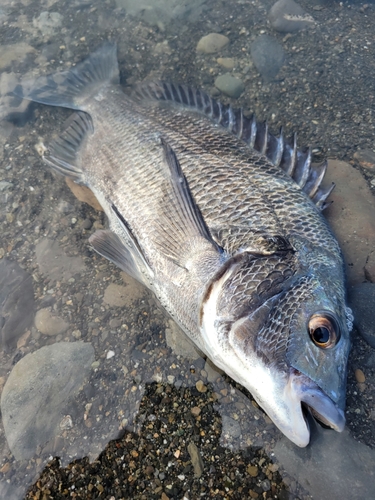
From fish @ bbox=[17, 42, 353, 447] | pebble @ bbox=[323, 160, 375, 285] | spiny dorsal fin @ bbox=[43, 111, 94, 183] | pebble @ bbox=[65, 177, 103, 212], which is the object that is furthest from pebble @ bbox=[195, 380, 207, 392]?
spiny dorsal fin @ bbox=[43, 111, 94, 183]

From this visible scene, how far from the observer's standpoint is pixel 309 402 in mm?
1737

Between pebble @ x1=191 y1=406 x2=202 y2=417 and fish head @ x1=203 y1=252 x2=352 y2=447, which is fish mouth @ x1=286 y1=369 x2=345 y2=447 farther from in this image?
pebble @ x1=191 y1=406 x2=202 y2=417

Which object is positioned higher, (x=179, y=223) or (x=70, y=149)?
(x=70, y=149)

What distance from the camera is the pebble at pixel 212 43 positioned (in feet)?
14.9

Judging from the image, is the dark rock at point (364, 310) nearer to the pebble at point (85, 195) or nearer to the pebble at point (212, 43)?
the pebble at point (85, 195)

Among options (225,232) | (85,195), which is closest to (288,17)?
(85,195)

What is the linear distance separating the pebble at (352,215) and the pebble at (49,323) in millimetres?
2137

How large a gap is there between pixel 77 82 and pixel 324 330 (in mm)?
3506

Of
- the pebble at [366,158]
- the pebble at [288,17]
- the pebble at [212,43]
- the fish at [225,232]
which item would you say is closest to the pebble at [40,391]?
the fish at [225,232]

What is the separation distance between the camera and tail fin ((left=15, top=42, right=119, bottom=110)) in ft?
12.8

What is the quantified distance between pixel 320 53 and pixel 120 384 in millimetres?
4084

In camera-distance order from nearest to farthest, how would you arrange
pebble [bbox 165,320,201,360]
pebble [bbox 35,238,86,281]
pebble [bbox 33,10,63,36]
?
pebble [bbox 165,320,201,360]
pebble [bbox 35,238,86,281]
pebble [bbox 33,10,63,36]

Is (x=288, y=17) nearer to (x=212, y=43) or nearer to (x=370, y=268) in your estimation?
(x=212, y=43)

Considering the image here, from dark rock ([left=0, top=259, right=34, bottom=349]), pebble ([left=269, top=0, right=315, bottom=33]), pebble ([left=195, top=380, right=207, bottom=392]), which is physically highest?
pebble ([left=269, top=0, right=315, bottom=33])
